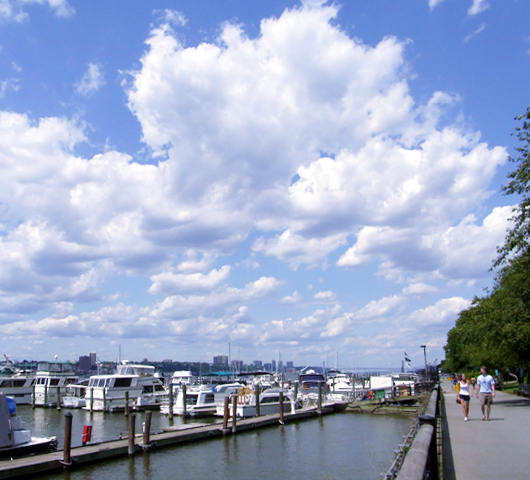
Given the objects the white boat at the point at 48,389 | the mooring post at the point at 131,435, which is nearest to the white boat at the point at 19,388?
the white boat at the point at 48,389

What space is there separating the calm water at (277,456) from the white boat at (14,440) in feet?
12.6

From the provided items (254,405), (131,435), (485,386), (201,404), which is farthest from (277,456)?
(201,404)

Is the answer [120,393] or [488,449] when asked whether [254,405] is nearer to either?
[120,393]

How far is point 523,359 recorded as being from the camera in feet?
95.3

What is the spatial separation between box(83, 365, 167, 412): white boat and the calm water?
14808 millimetres

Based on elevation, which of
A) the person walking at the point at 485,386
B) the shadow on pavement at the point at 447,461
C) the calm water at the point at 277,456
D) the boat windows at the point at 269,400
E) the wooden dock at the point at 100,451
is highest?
the person walking at the point at 485,386

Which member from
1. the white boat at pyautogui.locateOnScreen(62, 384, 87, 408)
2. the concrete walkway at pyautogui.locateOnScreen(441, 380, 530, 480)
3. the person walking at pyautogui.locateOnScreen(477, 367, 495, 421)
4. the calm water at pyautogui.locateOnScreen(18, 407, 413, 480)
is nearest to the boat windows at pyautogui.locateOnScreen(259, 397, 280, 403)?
the calm water at pyautogui.locateOnScreen(18, 407, 413, 480)

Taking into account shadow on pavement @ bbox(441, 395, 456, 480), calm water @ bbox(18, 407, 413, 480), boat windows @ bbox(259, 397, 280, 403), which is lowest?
calm water @ bbox(18, 407, 413, 480)

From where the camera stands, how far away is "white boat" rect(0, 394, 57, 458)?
2067 cm

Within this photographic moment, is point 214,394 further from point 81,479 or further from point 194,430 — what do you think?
point 81,479

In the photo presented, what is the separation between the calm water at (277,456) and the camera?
19062mm

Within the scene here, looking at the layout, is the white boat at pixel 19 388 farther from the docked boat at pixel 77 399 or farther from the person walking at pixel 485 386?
the person walking at pixel 485 386

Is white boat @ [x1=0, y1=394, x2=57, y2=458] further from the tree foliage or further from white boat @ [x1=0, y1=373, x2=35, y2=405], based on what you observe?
white boat @ [x1=0, y1=373, x2=35, y2=405]

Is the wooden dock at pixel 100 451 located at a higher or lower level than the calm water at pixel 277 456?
higher
